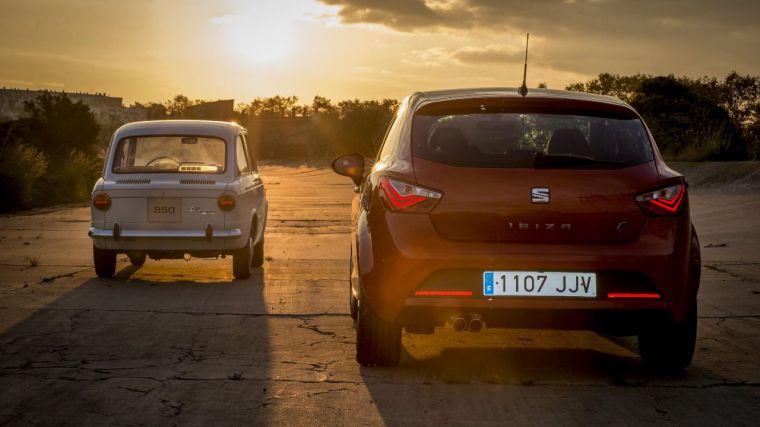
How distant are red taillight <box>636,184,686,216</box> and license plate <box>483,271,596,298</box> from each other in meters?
0.49

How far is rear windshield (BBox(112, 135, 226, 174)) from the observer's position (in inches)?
450

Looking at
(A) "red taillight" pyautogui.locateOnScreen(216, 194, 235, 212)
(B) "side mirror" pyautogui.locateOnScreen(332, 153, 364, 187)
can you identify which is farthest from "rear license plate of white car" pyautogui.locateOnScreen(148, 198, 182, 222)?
(B) "side mirror" pyautogui.locateOnScreen(332, 153, 364, 187)

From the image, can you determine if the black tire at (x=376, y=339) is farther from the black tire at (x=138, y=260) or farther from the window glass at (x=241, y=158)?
the black tire at (x=138, y=260)

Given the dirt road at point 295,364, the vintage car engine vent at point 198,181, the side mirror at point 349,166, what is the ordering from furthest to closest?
the vintage car engine vent at point 198,181 < the side mirror at point 349,166 < the dirt road at point 295,364

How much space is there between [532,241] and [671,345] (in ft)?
4.02

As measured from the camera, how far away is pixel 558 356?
6.88 metres

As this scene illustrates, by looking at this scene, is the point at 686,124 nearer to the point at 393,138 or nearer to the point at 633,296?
the point at 393,138

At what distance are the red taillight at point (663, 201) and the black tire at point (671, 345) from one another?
59 cm

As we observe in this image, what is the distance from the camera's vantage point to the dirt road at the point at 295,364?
207 inches

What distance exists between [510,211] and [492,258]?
0.28 meters

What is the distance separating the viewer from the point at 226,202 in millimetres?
10828

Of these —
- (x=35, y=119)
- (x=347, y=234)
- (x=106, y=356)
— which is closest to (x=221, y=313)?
(x=106, y=356)

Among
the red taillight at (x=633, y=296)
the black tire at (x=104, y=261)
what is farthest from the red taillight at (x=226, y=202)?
the red taillight at (x=633, y=296)

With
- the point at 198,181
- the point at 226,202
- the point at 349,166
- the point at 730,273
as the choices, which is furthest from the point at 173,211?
the point at 730,273
